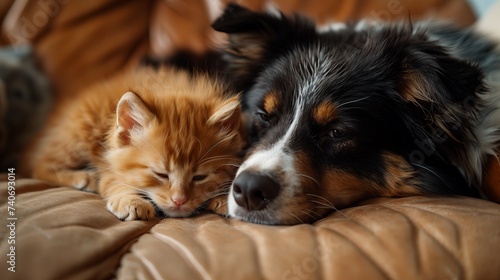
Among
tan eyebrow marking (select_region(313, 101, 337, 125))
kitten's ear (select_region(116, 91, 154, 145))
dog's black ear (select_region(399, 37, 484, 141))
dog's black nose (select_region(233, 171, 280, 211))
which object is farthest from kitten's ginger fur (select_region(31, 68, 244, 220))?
dog's black ear (select_region(399, 37, 484, 141))

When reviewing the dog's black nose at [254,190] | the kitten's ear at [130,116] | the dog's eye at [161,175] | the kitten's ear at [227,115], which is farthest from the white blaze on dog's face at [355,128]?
the kitten's ear at [130,116]

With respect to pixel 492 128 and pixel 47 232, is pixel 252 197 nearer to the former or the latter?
pixel 47 232

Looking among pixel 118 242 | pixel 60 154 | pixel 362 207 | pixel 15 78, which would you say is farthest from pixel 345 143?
pixel 15 78

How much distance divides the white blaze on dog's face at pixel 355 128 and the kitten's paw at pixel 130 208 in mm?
243

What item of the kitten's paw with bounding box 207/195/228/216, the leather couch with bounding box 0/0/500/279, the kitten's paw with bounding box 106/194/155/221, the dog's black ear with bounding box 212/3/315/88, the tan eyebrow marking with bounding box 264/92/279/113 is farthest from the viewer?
the dog's black ear with bounding box 212/3/315/88

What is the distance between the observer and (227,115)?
1.42 meters

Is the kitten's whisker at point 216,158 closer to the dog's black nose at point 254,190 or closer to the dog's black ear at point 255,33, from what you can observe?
the dog's black nose at point 254,190

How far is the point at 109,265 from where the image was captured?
1.03 meters

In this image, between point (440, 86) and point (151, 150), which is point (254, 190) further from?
point (440, 86)

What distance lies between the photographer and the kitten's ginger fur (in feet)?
4.44

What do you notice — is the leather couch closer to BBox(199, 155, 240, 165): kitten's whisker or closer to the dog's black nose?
the dog's black nose

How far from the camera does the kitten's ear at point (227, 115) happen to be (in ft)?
4.64

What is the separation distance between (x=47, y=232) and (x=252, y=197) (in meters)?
0.53

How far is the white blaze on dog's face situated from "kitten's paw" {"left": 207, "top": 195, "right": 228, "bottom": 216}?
57 mm
